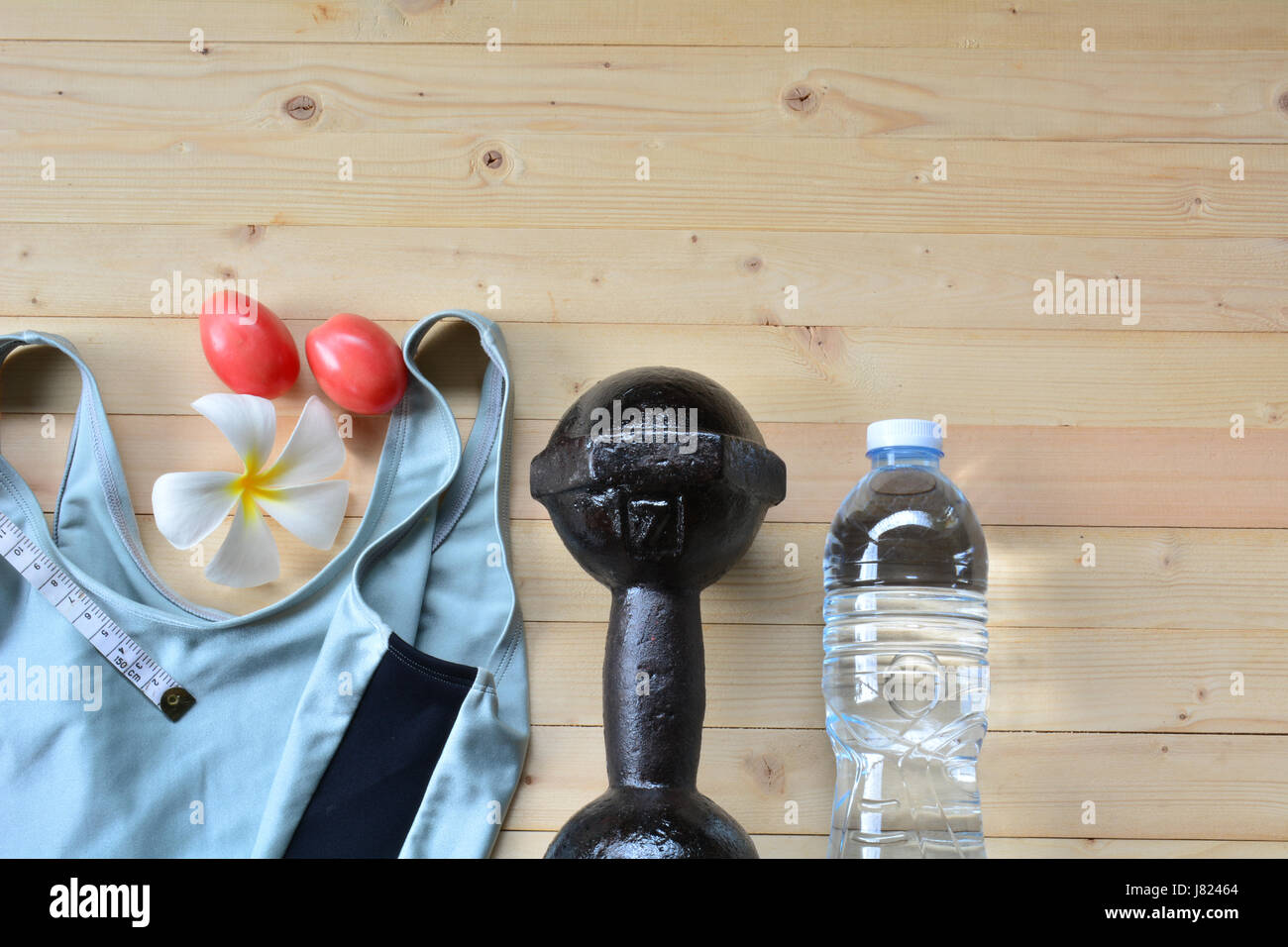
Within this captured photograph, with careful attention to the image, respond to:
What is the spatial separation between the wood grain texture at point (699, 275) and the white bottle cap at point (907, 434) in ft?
0.45

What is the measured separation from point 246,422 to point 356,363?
0.11 m

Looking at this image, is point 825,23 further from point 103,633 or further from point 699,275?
point 103,633

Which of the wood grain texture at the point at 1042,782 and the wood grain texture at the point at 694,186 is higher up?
the wood grain texture at the point at 694,186

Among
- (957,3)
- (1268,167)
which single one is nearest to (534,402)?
(957,3)

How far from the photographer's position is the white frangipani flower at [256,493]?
0.83 meters

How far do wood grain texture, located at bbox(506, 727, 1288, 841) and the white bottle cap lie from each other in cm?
26

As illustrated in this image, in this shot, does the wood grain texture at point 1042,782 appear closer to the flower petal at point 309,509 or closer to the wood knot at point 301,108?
the flower petal at point 309,509

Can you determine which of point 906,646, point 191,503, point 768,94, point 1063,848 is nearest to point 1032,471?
point 906,646

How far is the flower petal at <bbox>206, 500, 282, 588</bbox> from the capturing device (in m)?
0.84

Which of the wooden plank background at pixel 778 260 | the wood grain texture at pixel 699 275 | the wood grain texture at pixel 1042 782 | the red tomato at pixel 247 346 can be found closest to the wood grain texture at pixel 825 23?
the wooden plank background at pixel 778 260

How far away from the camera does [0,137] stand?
960 mm

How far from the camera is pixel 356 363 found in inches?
33.9

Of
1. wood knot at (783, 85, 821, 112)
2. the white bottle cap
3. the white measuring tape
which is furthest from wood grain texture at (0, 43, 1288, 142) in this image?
the white measuring tape
